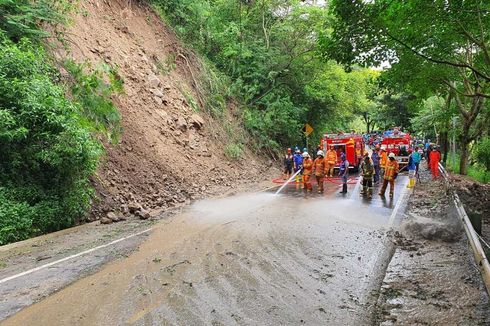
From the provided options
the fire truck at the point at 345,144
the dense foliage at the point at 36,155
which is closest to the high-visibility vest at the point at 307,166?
the fire truck at the point at 345,144

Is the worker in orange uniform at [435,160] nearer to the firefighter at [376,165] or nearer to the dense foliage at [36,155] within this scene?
the firefighter at [376,165]

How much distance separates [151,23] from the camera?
21.2 metres

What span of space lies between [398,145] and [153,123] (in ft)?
51.5

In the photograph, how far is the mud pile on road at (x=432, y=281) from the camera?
5047 mm

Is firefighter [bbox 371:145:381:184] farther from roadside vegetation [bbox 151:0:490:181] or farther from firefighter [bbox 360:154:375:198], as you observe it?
firefighter [bbox 360:154:375:198]

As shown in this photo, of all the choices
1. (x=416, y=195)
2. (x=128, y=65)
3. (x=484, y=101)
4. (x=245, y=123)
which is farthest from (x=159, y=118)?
(x=484, y=101)

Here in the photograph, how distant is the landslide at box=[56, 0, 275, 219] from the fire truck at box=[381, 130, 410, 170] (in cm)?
854

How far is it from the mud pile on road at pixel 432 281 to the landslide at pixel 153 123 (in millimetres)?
7115

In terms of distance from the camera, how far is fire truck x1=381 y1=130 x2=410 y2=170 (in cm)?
2411

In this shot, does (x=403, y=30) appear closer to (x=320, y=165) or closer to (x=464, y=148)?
(x=320, y=165)

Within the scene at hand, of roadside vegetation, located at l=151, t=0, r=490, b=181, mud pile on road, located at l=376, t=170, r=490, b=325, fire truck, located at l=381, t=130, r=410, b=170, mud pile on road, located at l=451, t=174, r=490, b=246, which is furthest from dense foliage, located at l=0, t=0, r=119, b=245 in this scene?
fire truck, located at l=381, t=130, r=410, b=170

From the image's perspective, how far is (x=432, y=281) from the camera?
21.0ft

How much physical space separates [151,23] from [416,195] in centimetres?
1593

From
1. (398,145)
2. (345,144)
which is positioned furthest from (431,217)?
(398,145)
